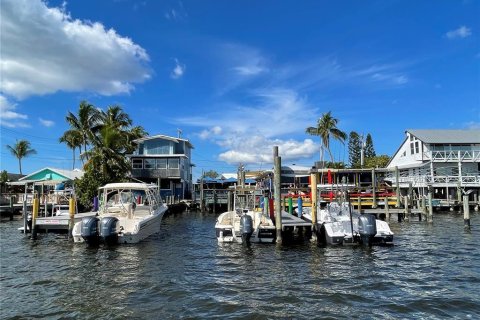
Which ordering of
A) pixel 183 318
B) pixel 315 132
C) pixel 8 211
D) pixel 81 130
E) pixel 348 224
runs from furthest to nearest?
pixel 315 132 < pixel 81 130 < pixel 8 211 < pixel 348 224 < pixel 183 318

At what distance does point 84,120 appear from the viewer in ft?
149

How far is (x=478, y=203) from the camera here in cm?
3791

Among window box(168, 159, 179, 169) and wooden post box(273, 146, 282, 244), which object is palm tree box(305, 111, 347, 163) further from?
wooden post box(273, 146, 282, 244)

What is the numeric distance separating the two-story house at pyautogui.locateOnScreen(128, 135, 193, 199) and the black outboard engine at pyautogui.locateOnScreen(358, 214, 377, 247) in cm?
3289

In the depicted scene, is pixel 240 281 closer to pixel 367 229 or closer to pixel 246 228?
pixel 246 228

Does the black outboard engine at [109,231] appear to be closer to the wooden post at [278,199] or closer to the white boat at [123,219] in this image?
the white boat at [123,219]

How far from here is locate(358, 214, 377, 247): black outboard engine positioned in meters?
16.6

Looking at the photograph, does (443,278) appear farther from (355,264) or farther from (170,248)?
(170,248)

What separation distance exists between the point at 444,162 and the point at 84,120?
1641 inches

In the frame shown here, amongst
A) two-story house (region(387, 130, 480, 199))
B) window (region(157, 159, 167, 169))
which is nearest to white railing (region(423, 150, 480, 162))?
two-story house (region(387, 130, 480, 199))

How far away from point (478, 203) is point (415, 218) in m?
11.3

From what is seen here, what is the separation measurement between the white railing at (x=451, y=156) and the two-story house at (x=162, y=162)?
28691 mm

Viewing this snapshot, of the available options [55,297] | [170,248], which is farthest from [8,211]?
[55,297]

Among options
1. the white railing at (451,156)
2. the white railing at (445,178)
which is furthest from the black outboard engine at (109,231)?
the white railing at (451,156)
